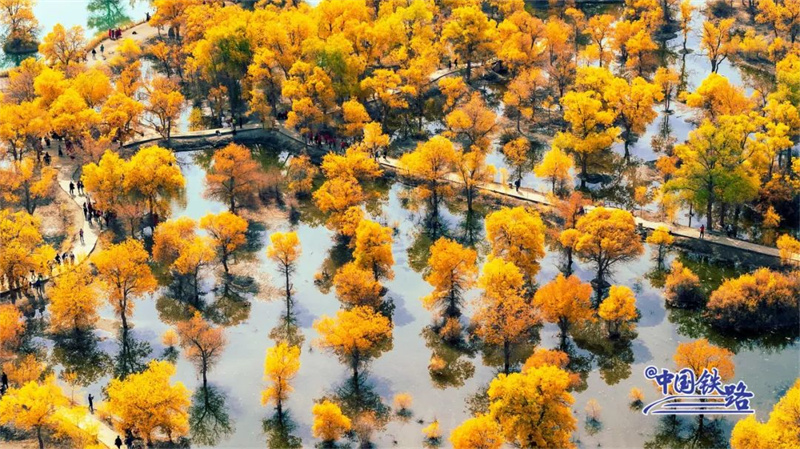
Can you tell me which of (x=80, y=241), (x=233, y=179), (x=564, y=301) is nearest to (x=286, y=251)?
(x=233, y=179)

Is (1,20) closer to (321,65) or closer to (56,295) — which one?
(321,65)

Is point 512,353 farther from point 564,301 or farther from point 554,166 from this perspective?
point 554,166

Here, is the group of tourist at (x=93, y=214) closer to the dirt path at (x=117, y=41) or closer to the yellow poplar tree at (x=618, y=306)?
the dirt path at (x=117, y=41)

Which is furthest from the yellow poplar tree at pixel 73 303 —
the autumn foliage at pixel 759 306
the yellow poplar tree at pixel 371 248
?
the autumn foliage at pixel 759 306

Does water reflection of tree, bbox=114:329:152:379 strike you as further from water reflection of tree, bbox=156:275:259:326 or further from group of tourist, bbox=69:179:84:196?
group of tourist, bbox=69:179:84:196

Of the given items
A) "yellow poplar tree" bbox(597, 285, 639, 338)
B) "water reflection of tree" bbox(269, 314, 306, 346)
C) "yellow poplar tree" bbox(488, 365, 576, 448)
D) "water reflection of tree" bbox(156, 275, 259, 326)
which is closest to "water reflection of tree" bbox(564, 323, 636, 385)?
"yellow poplar tree" bbox(597, 285, 639, 338)

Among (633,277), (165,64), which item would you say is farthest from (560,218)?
(165,64)
